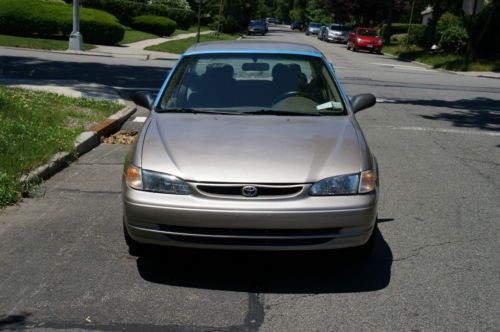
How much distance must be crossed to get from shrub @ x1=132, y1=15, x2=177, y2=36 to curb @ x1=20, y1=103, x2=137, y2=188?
26.5 metres

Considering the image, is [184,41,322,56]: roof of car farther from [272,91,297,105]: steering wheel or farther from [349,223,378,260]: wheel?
[349,223,378,260]: wheel

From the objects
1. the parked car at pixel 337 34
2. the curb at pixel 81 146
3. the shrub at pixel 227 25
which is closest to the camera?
the curb at pixel 81 146

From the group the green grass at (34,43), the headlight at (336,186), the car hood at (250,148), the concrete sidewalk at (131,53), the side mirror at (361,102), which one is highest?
the side mirror at (361,102)

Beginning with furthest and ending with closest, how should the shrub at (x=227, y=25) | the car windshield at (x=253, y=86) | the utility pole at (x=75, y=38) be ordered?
the shrub at (x=227, y=25)
the utility pole at (x=75, y=38)
the car windshield at (x=253, y=86)

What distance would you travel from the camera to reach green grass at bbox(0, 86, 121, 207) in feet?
21.2

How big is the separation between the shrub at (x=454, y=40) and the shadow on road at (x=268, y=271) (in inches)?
1223

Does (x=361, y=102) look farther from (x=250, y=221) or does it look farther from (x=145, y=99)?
(x=250, y=221)

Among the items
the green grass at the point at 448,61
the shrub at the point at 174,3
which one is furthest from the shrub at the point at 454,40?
the shrub at the point at 174,3

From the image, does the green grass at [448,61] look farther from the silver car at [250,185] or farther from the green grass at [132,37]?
the silver car at [250,185]

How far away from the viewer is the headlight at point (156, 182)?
4.09 meters

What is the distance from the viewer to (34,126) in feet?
27.3

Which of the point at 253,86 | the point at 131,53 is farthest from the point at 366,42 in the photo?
the point at 253,86

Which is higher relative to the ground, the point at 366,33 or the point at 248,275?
the point at 248,275

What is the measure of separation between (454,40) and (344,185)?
3196 cm
